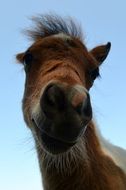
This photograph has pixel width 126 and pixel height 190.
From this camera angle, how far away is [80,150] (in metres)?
4.94

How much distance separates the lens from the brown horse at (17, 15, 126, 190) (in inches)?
161

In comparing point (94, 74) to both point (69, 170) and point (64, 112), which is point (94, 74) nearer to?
point (69, 170)

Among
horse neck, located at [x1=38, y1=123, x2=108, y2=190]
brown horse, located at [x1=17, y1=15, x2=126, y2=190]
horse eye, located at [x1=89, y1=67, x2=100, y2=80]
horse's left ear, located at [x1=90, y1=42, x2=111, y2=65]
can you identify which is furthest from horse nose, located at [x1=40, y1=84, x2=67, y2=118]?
horse's left ear, located at [x1=90, y1=42, x2=111, y2=65]

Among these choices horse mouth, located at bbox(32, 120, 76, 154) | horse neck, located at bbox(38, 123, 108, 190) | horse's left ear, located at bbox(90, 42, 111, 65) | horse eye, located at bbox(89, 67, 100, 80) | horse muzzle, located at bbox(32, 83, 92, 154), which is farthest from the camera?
horse's left ear, located at bbox(90, 42, 111, 65)

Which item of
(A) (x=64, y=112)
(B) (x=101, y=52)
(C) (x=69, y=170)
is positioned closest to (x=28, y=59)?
(B) (x=101, y=52)

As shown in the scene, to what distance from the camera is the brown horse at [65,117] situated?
4.08 metres

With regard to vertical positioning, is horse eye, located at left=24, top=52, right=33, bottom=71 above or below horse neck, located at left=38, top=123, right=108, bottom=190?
above

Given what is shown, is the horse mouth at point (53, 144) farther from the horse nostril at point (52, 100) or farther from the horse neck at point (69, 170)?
the horse neck at point (69, 170)

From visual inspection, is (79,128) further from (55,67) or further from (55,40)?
(55,40)

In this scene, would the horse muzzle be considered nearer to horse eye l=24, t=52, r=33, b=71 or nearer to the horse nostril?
the horse nostril

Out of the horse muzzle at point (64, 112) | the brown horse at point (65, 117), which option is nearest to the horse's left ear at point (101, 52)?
the brown horse at point (65, 117)

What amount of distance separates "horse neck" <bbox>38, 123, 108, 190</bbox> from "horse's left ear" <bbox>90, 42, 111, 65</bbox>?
1.83m

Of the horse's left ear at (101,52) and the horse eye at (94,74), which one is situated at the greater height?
the horse's left ear at (101,52)

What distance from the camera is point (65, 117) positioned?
4051 millimetres
